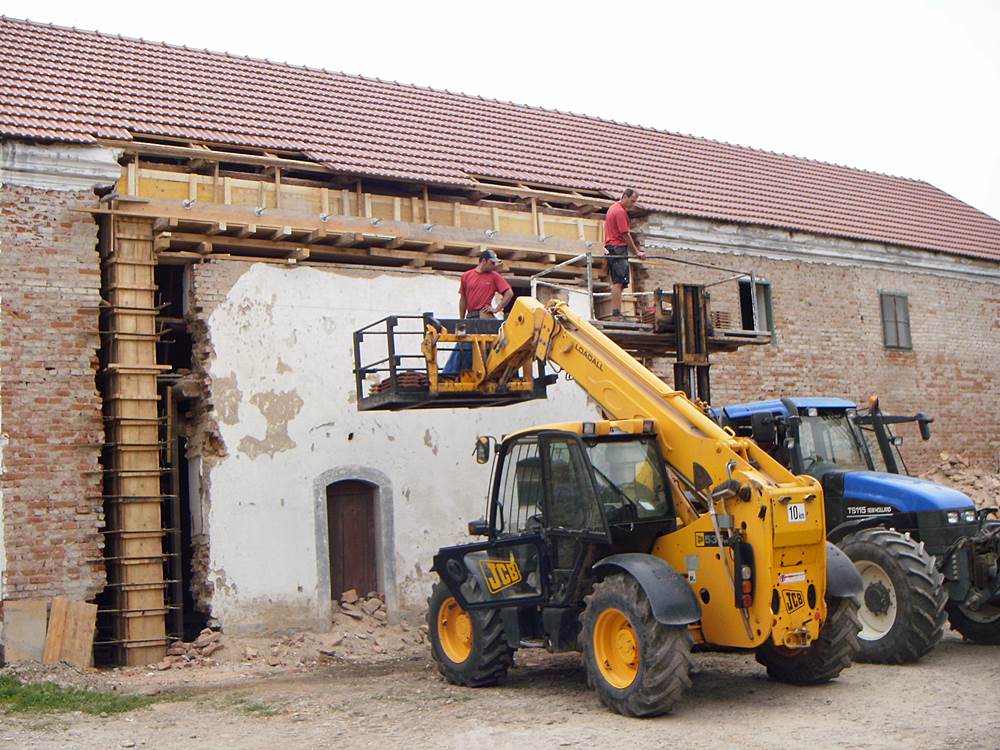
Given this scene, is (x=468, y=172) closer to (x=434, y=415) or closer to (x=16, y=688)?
(x=434, y=415)

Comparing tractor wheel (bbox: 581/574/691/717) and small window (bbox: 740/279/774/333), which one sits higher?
small window (bbox: 740/279/774/333)

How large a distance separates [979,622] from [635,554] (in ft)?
14.9

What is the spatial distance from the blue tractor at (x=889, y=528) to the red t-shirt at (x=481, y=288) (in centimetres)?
284

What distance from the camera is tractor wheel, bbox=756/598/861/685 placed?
9047 mm

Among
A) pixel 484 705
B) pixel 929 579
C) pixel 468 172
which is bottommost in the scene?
pixel 484 705

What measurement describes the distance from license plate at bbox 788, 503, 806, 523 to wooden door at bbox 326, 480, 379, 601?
24.6ft

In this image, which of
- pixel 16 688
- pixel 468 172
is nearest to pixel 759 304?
pixel 468 172

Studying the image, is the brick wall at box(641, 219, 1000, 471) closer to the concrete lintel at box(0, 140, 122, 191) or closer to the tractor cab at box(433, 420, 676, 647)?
the tractor cab at box(433, 420, 676, 647)

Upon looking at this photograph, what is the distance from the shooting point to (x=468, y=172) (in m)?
16.7

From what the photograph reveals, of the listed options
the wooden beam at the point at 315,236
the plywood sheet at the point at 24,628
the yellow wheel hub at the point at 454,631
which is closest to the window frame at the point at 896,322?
the wooden beam at the point at 315,236

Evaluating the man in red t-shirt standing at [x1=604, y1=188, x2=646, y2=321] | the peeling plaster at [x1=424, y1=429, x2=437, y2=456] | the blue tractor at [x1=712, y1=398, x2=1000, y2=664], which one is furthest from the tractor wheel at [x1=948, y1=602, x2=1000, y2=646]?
the peeling plaster at [x1=424, y1=429, x2=437, y2=456]

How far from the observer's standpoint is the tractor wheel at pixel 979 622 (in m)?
11.1

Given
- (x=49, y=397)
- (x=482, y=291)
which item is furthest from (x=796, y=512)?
(x=49, y=397)

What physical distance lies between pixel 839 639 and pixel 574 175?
10.9 m
